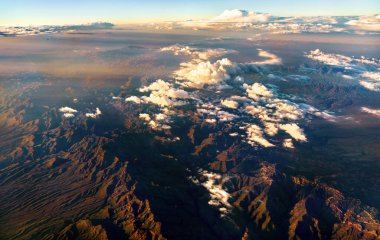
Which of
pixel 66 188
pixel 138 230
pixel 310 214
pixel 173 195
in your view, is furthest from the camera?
pixel 66 188

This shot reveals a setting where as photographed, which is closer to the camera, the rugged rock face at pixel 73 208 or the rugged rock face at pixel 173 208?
the rugged rock face at pixel 73 208

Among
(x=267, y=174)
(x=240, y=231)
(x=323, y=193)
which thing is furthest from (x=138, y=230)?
(x=323, y=193)

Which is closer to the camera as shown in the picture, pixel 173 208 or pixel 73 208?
pixel 173 208

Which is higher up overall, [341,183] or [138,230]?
[138,230]

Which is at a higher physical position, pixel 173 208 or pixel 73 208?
pixel 73 208

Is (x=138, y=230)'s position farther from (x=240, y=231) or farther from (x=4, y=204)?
(x=4, y=204)

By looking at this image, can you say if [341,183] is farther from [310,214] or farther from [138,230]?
[138,230]

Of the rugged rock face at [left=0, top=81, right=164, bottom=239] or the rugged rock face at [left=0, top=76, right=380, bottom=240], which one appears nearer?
the rugged rock face at [left=0, top=81, right=164, bottom=239]

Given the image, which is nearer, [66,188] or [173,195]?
[173,195]

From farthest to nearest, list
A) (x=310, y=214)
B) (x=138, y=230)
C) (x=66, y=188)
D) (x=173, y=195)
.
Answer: (x=66, y=188) → (x=173, y=195) → (x=310, y=214) → (x=138, y=230)

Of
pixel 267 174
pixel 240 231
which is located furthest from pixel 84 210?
pixel 267 174
